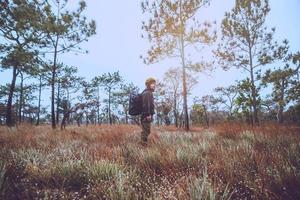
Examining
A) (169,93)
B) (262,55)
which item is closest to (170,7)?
(262,55)

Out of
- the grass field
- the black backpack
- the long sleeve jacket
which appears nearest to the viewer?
the grass field

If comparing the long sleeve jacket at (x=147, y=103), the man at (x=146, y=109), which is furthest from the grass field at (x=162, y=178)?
the long sleeve jacket at (x=147, y=103)

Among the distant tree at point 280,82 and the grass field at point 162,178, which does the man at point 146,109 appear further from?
the distant tree at point 280,82

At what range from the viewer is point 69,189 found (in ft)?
9.68

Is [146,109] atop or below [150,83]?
below

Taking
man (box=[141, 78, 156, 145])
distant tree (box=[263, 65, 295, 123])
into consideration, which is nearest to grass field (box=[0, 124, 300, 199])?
man (box=[141, 78, 156, 145])

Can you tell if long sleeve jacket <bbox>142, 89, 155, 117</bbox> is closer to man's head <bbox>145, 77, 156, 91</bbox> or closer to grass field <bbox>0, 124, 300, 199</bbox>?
man's head <bbox>145, 77, 156, 91</bbox>

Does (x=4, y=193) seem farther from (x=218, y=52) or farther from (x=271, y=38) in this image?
(x=271, y=38)

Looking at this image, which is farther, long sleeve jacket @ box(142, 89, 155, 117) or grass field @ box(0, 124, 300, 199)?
long sleeve jacket @ box(142, 89, 155, 117)

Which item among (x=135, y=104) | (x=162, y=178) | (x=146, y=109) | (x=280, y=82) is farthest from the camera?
(x=280, y=82)

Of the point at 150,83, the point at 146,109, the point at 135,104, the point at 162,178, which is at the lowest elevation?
the point at 162,178

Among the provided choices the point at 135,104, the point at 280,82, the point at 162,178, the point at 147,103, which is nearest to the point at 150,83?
the point at 147,103

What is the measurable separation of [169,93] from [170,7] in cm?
2651

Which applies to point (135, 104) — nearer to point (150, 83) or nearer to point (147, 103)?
point (147, 103)
